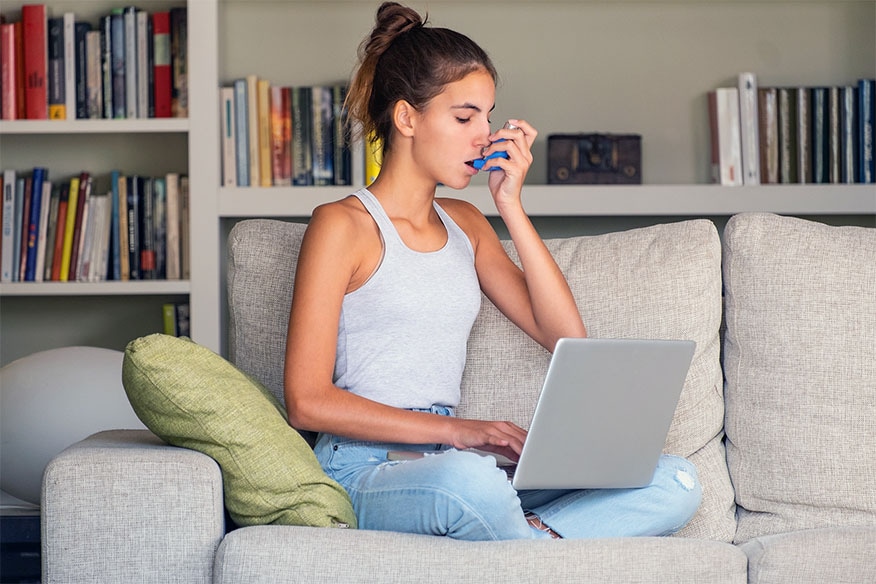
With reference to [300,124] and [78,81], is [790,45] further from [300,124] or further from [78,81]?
[78,81]

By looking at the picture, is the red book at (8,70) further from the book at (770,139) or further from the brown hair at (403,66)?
the book at (770,139)

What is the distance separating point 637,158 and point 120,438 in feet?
6.67

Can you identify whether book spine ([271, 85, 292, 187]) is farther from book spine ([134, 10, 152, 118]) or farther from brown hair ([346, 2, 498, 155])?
brown hair ([346, 2, 498, 155])

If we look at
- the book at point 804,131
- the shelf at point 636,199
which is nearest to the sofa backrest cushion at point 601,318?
the shelf at point 636,199

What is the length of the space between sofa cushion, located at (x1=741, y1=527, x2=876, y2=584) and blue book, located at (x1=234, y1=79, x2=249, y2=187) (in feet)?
6.77

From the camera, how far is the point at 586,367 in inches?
56.7

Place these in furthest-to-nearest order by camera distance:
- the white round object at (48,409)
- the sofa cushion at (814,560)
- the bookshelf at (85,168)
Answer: the bookshelf at (85,168), the white round object at (48,409), the sofa cushion at (814,560)

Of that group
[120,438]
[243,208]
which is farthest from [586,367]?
[243,208]

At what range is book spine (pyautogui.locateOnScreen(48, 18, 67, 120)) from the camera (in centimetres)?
320

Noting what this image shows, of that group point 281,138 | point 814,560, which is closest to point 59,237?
point 281,138

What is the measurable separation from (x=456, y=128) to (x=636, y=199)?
Answer: 1470 mm

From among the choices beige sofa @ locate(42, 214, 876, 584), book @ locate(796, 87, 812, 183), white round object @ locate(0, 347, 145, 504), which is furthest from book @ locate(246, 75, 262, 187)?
book @ locate(796, 87, 812, 183)

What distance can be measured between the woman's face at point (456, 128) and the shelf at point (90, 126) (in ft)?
4.99

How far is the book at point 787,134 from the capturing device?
321 cm
